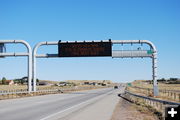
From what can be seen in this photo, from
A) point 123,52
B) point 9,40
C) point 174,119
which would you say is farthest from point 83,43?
point 174,119

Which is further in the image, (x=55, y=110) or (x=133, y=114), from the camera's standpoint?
(x=55, y=110)

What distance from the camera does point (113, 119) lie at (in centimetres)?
1548

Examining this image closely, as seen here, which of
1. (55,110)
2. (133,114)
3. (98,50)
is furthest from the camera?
(98,50)

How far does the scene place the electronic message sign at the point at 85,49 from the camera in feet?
159

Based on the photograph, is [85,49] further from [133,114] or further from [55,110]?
[133,114]

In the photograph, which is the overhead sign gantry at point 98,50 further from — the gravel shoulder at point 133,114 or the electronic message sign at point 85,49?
the gravel shoulder at point 133,114

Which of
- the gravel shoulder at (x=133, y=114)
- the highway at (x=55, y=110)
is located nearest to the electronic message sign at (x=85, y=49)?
the highway at (x=55, y=110)

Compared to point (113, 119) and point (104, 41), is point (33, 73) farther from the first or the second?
point (113, 119)

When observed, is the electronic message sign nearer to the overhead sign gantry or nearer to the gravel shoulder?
the overhead sign gantry

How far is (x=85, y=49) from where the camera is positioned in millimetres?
48688

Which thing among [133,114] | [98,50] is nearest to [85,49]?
[98,50]

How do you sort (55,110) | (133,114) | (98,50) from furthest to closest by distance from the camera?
(98,50) < (55,110) < (133,114)

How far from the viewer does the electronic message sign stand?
1911 inches

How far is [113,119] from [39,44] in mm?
35522
